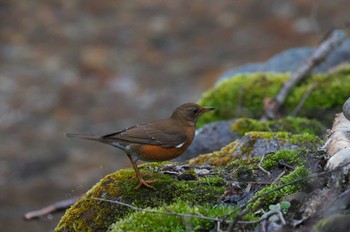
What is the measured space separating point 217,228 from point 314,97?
5.54m

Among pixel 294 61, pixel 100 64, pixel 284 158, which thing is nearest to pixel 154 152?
pixel 284 158

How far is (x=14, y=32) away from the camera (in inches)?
747

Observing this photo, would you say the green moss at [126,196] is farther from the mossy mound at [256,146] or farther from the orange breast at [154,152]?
the mossy mound at [256,146]

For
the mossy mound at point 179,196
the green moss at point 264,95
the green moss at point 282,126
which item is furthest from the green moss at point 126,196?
the green moss at point 264,95

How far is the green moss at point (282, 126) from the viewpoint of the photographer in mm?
8586

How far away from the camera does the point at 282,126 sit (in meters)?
8.64

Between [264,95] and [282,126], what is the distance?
5.85ft

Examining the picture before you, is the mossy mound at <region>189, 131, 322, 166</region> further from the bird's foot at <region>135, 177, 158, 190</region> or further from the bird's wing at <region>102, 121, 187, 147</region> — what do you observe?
the bird's foot at <region>135, 177, 158, 190</region>

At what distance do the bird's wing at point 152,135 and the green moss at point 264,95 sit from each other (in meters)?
3.93

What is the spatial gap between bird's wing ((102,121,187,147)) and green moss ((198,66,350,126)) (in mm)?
3930

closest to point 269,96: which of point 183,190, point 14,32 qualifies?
point 183,190

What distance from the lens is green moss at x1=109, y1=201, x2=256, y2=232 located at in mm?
4969

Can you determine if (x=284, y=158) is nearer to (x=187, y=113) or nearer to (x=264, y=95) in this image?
(x=187, y=113)

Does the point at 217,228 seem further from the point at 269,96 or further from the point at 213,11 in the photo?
the point at 213,11
